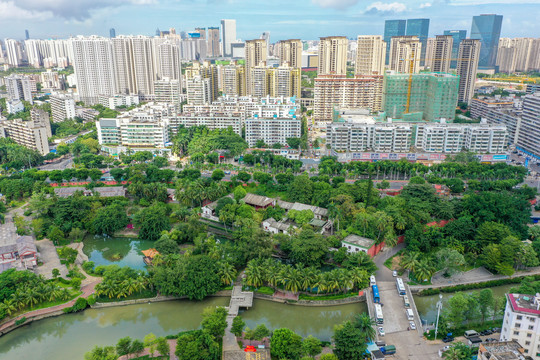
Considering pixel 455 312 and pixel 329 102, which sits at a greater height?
pixel 329 102

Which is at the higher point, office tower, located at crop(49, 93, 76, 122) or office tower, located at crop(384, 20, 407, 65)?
office tower, located at crop(384, 20, 407, 65)

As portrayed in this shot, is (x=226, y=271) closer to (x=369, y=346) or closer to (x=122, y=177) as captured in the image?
(x=369, y=346)

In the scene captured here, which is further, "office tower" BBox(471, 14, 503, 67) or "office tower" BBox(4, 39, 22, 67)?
"office tower" BBox(4, 39, 22, 67)

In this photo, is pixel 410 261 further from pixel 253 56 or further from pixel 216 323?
pixel 253 56

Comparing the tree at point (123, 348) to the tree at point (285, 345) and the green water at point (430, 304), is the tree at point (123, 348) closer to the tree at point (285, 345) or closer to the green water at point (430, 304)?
the tree at point (285, 345)

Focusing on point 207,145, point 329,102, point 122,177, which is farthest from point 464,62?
point 122,177

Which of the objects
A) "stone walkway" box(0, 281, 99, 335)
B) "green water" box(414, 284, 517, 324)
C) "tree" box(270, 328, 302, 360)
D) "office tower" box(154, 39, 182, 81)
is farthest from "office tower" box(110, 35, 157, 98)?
"tree" box(270, 328, 302, 360)

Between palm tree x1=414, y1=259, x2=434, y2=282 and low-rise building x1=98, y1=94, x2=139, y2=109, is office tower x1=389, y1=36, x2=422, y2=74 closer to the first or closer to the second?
low-rise building x1=98, y1=94, x2=139, y2=109
